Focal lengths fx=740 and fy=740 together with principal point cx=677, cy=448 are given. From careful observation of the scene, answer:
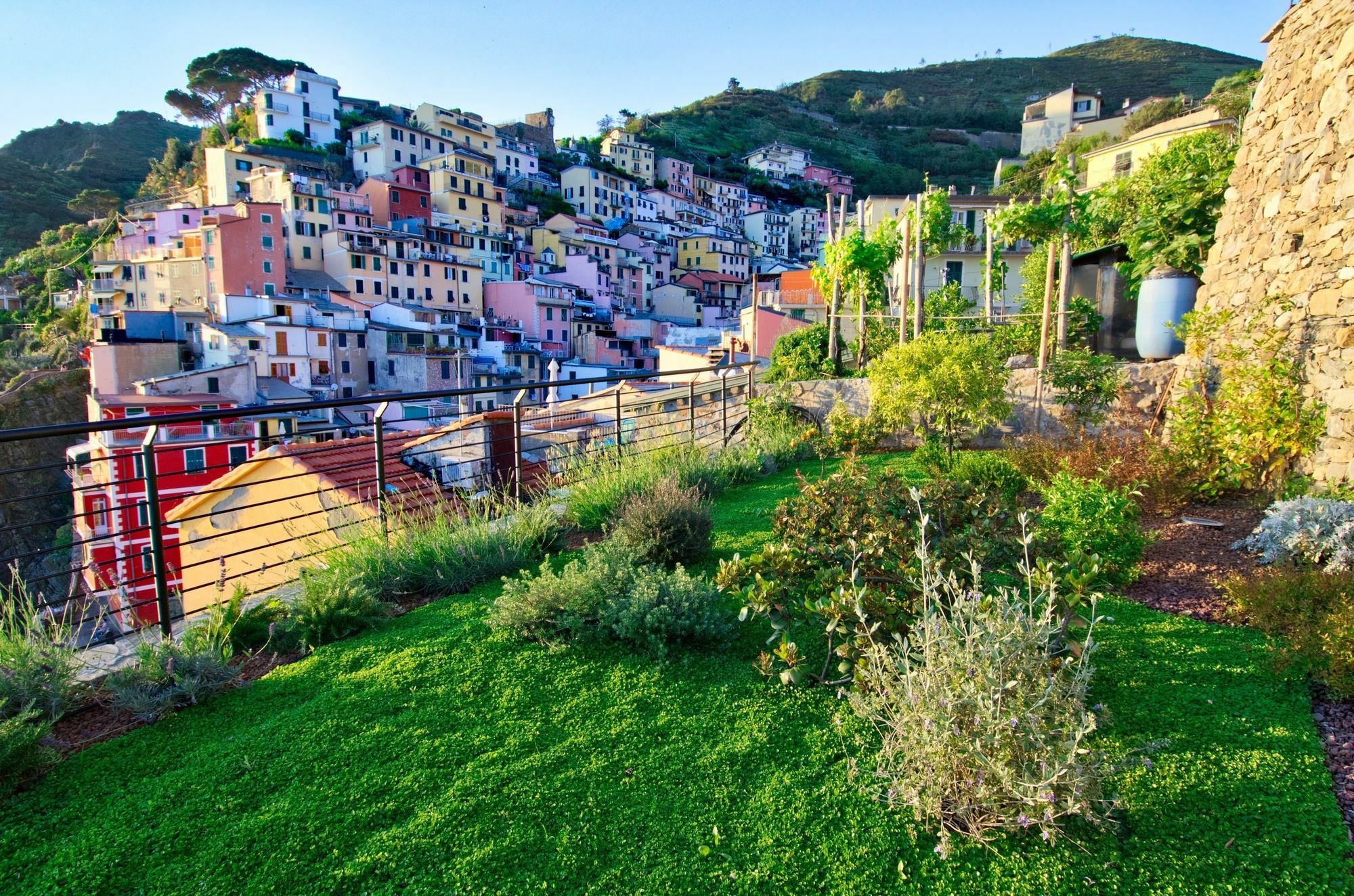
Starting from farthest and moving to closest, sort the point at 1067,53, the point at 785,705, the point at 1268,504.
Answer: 1. the point at 1067,53
2. the point at 1268,504
3. the point at 785,705

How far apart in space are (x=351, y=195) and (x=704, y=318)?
29.7 meters

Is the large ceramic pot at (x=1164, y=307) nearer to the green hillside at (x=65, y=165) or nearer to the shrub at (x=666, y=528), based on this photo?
the shrub at (x=666, y=528)

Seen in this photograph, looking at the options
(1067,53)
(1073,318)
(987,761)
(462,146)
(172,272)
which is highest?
(1067,53)

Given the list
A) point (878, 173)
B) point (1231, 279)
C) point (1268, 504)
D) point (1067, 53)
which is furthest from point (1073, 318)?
point (1067, 53)

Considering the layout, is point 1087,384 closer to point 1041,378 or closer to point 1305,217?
point 1041,378

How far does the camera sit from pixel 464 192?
6375cm

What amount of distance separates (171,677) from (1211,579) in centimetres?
536

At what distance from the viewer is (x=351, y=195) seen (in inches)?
2222

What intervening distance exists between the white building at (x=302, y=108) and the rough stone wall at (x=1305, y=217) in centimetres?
7928

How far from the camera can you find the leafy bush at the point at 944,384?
26.2 feet

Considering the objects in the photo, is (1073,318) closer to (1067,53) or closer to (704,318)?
(704,318)

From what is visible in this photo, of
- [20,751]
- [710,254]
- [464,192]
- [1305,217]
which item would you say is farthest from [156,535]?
[710,254]

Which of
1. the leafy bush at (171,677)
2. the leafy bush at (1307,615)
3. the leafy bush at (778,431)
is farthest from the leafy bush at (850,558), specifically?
the leafy bush at (778,431)

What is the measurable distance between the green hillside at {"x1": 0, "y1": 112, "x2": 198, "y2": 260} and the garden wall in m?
74.3
